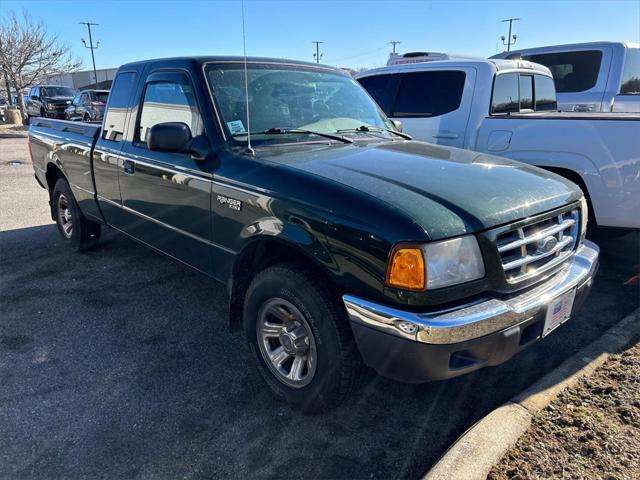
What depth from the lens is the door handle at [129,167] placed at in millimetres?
3781

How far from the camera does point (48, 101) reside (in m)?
23.8

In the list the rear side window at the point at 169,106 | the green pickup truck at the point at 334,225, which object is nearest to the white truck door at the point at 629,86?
the green pickup truck at the point at 334,225

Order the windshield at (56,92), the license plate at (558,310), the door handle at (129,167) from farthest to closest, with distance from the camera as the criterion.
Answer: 1. the windshield at (56,92)
2. the door handle at (129,167)
3. the license plate at (558,310)

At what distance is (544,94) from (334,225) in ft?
16.5

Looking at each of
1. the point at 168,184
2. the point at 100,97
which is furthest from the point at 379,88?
the point at 100,97

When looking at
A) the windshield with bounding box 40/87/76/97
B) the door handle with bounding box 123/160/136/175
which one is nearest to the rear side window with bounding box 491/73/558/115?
the door handle with bounding box 123/160/136/175

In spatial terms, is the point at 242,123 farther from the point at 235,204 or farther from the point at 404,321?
the point at 404,321

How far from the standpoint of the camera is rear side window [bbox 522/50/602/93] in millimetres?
7238

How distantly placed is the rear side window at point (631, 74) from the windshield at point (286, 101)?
17.1 ft

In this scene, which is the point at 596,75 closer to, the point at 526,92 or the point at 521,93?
the point at 526,92

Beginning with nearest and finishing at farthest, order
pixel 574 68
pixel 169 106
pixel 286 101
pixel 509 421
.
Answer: pixel 509 421 < pixel 286 101 < pixel 169 106 < pixel 574 68

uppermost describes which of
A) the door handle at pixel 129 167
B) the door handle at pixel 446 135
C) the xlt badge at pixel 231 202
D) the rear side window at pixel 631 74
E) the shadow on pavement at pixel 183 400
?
the rear side window at pixel 631 74

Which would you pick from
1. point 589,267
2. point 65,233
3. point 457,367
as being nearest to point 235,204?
point 457,367

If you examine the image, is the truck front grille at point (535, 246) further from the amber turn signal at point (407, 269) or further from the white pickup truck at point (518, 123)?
the white pickup truck at point (518, 123)
